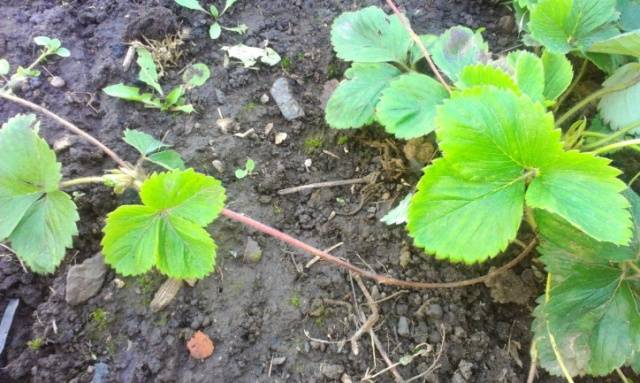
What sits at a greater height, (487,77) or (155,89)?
(487,77)

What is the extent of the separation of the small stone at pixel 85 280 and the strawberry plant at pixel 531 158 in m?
0.76

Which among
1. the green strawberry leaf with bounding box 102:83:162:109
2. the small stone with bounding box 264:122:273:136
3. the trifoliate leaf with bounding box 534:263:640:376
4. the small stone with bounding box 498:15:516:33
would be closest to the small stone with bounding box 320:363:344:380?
the trifoliate leaf with bounding box 534:263:640:376

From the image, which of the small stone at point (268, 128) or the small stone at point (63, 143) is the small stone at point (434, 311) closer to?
the small stone at point (268, 128)

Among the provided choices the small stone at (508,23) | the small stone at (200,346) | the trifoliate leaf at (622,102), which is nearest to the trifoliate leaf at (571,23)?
the trifoliate leaf at (622,102)

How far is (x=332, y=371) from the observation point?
1.32 meters

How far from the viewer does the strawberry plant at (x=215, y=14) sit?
1.80 meters

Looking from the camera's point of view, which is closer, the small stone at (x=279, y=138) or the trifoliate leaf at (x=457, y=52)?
the trifoliate leaf at (x=457, y=52)

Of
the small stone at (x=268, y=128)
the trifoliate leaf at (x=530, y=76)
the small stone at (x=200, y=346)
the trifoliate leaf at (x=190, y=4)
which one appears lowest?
the small stone at (x=200, y=346)

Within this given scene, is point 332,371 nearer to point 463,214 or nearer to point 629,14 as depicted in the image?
point 463,214

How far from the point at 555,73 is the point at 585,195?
50 centimetres

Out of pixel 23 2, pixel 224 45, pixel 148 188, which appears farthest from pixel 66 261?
pixel 23 2

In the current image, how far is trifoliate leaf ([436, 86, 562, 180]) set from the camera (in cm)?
108

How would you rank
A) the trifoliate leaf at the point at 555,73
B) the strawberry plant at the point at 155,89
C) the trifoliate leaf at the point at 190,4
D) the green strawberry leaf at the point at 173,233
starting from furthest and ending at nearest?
the trifoliate leaf at the point at 190,4
the strawberry plant at the point at 155,89
the trifoliate leaf at the point at 555,73
the green strawberry leaf at the point at 173,233

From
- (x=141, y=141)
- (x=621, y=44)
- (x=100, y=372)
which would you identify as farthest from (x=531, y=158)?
(x=100, y=372)
